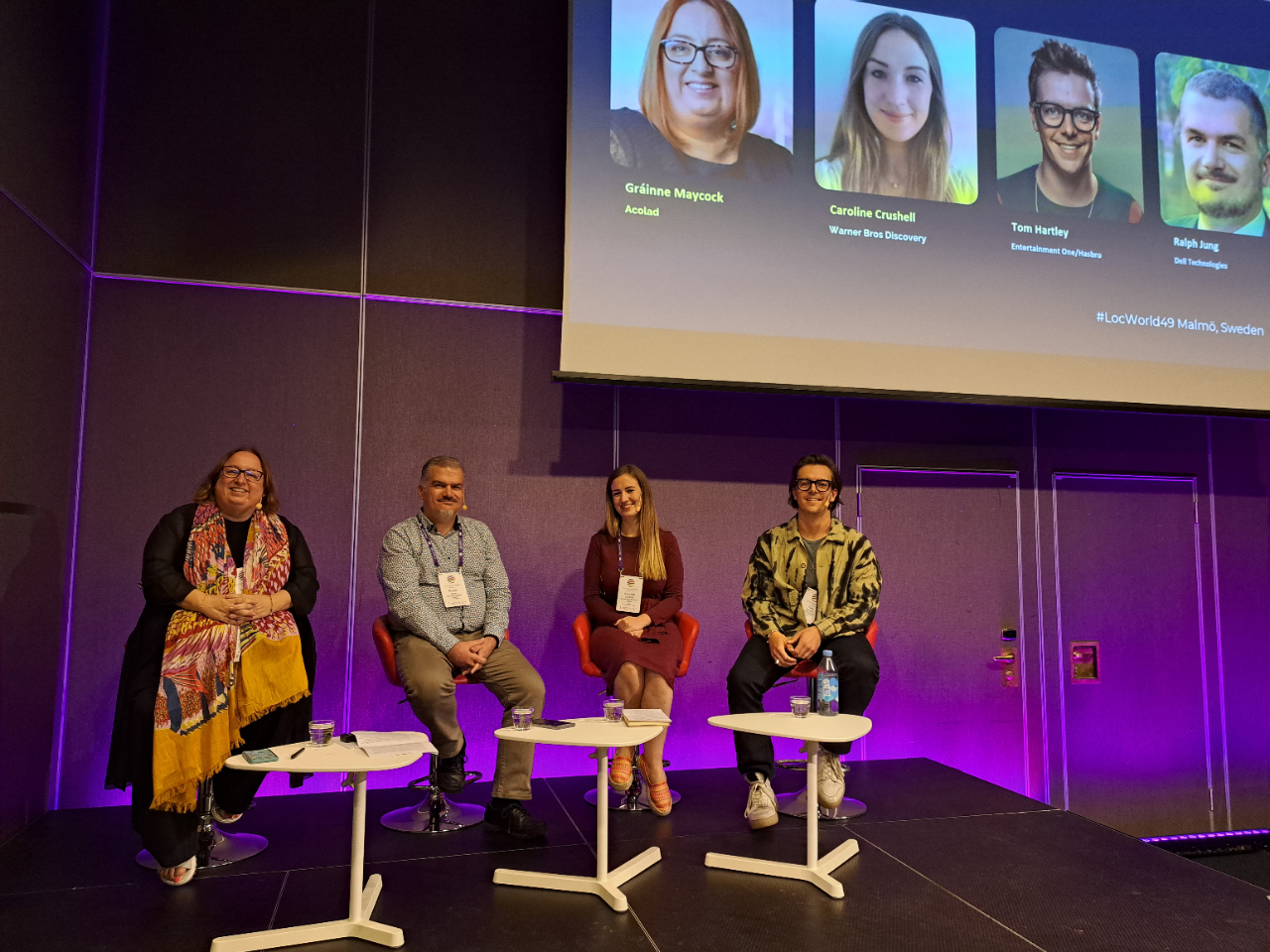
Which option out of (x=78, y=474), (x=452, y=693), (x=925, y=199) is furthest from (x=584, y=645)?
(x=925, y=199)

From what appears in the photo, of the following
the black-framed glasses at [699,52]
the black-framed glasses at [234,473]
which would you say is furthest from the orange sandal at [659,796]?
the black-framed glasses at [699,52]

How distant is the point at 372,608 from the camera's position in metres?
3.75

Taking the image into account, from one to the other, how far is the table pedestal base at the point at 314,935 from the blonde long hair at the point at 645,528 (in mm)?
1674

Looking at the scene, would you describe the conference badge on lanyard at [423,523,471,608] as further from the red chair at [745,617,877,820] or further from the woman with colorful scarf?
the red chair at [745,617,877,820]

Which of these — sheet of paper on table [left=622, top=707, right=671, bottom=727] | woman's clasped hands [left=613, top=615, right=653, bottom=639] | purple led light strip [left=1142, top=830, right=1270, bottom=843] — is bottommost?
purple led light strip [left=1142, top=830, right=1270, bottom=843]

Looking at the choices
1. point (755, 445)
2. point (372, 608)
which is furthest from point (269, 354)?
point (755, 445)

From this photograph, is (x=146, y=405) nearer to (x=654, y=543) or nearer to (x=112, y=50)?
(x=112, y=50)

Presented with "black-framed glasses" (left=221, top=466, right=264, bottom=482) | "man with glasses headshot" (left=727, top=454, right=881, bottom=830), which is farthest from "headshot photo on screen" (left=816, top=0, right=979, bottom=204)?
"black-framed glasses" (left=221, top=466, right=264, bottom=482)

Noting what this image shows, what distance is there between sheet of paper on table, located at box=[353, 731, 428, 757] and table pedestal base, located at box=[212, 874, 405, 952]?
1.27 feet

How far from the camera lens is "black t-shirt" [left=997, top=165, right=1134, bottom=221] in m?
4.19

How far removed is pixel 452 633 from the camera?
10.5 ft

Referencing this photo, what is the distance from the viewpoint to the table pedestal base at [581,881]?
232cm

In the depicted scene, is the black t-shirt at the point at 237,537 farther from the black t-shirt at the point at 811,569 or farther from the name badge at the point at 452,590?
the black t-shirt at the point at 811,569

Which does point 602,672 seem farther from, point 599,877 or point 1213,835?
point 1213,835
